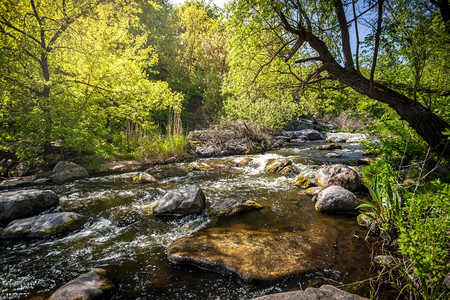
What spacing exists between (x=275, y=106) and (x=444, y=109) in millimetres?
10533

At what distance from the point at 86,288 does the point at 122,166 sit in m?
6.63

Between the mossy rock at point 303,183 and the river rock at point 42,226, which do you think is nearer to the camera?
the river rock at point 42,226

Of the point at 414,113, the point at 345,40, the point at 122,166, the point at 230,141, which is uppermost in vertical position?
the point at 345,40

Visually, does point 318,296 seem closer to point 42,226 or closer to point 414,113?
point 414,113

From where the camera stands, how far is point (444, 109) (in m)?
2.96

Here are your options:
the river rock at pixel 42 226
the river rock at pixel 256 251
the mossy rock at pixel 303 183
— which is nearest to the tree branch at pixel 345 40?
the river rock at pixel 256 251

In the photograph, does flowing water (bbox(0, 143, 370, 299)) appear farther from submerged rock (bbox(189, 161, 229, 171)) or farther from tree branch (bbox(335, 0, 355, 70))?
tree branch (bbox(335, 0, 355, 70))

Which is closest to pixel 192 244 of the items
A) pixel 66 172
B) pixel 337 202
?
pixel 337 202

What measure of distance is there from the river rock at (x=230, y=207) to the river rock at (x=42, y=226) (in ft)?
8.20

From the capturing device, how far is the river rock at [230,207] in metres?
4.25

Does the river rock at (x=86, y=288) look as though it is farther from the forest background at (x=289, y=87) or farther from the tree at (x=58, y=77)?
the tree at (x=58, y=77)

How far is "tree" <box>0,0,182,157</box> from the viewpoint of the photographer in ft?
22.1

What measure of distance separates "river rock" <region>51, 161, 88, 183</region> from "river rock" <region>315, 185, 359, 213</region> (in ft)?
24.9

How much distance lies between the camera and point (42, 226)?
11.8 ft
